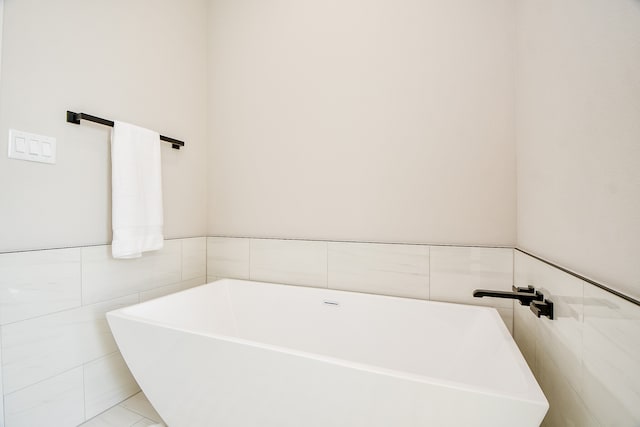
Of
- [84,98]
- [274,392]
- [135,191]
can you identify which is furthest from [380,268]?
[84,98]

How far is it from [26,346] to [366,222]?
1.66 m

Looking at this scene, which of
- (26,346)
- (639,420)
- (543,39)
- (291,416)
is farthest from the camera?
(26,346)

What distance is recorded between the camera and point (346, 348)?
1460mm

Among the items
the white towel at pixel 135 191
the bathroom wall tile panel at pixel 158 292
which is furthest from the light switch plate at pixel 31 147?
the bathroom wall tile panel at pixel 158 292

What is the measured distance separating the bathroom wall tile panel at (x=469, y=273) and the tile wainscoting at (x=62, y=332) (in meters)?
1.68

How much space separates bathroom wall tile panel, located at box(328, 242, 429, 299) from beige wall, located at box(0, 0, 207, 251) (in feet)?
3.67

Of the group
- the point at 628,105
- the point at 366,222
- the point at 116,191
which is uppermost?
the point at 628,105

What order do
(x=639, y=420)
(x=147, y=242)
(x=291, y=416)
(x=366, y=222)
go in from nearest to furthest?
(x=639, y=420) → (x=291, y=416) → (x=147, y=242) → (x=366, y=222)

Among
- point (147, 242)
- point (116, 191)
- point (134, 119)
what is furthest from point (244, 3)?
point (147, 242)

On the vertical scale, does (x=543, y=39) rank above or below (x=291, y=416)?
above

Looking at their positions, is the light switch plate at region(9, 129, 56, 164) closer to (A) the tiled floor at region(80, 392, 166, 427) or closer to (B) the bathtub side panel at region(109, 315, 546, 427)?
(B) the bathtub side panel at region(109, 315, 546, 427)

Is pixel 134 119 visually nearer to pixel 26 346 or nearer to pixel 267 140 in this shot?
pixel 267 140

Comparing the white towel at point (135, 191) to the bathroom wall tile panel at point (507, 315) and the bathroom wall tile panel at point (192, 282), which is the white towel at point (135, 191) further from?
the bathroom wall tile panel at point (507, 315)

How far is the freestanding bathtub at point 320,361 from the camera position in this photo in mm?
687
